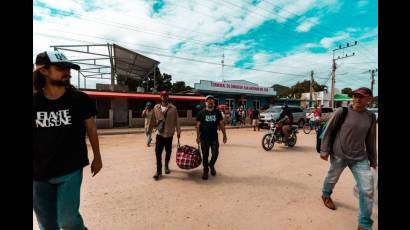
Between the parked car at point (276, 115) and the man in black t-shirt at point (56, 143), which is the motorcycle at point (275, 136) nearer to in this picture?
the man in black t-shirt at point (56, 143)

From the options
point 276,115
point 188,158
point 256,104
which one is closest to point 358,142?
point 188,158

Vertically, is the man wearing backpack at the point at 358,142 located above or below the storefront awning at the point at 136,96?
below

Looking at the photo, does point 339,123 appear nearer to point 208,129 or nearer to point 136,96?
point 208,129

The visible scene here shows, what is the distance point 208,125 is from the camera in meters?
4.85

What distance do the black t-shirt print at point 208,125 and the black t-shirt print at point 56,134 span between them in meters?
3.13

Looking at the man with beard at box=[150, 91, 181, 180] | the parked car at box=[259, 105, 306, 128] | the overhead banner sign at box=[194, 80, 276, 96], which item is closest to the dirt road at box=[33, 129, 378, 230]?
the man with beard at box=[150, 91, 181, 180]

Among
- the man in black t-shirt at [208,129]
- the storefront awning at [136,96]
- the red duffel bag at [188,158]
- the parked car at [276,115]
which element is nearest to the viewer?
the red duffel bag at [188,158]

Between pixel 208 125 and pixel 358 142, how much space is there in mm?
2741

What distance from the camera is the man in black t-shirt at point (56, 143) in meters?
1.74

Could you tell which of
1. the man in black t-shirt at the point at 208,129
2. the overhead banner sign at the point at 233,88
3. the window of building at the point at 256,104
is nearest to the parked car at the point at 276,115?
the overhead banner sign at the point at 233,88

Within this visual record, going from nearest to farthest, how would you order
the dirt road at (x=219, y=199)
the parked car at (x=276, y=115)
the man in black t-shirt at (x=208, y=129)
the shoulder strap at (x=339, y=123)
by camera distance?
the dirt road at (x=219, y=199) → the shoulder strap at (x=339, y=123) → the man in black t-shirt at (x=208, y=129) → the parked car at (x=276, y=115)

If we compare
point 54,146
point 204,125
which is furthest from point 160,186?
point 54,146

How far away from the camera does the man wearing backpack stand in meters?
2.82
